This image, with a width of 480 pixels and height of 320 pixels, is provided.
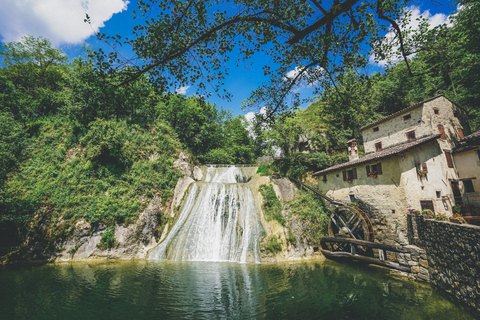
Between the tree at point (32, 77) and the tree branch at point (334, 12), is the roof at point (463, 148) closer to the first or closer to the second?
the tree branch at point (334, 12)

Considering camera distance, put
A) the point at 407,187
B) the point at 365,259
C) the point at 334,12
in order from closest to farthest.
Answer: the point at 334,12, the point at 365,259, the point at 407,187

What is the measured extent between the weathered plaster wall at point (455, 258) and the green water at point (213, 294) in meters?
0.63

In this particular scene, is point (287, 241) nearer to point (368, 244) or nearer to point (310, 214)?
point (310, 214)

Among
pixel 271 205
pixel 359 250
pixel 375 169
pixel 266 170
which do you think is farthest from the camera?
pixel 266 170

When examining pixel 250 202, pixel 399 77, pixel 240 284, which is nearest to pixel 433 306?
pixel 240 284

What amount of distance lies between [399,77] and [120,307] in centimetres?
3876

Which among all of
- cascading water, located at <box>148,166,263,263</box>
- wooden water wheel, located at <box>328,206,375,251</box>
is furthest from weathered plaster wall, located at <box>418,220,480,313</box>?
cascading water, located at <box>148,166,263,263</box>

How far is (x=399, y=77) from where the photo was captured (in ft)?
90.7

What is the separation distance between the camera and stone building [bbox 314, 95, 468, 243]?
534 inches

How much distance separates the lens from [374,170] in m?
15.8

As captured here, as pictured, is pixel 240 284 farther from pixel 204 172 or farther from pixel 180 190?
pixel 204 172

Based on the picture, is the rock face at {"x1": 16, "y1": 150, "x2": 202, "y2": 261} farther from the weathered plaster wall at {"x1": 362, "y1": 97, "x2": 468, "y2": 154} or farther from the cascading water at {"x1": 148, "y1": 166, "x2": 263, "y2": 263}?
the weathered plaster wall at {"x1": 362, "y1": 97, "x2": 468, "y2": 154}

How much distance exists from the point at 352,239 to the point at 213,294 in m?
11.2

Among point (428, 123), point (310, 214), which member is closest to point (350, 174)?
point (310, 214)
